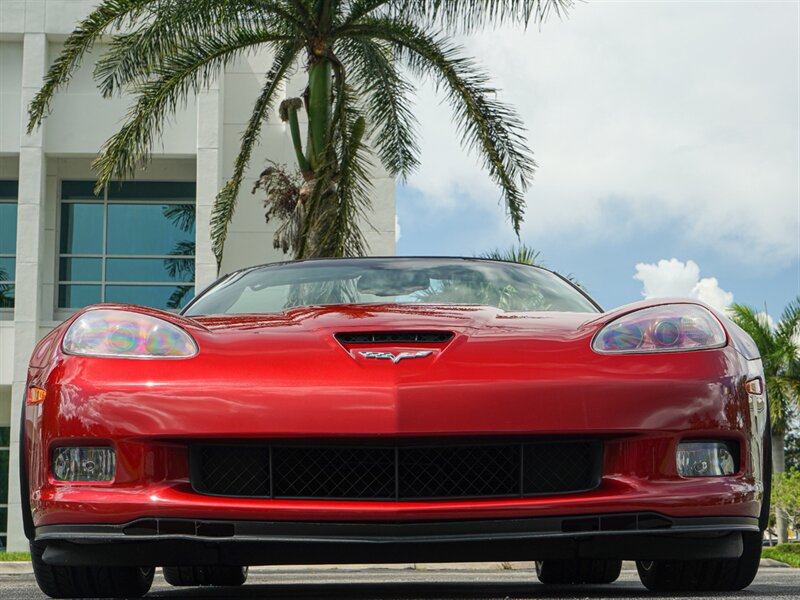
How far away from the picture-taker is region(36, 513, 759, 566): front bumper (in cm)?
302

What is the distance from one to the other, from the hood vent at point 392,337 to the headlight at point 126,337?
443 millimetres

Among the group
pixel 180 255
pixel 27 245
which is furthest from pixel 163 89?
pixel 180 255

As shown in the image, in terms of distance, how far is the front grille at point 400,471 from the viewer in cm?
309

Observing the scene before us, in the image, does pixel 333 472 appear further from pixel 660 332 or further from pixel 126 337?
pixel 660 332

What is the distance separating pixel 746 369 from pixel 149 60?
1185cm

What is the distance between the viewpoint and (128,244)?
84.6ft

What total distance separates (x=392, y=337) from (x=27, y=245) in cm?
2222

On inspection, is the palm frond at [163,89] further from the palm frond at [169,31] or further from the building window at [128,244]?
the building window at [128,244]

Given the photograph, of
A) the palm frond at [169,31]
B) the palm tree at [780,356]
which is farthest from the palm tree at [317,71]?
the palm tree at [780,356]

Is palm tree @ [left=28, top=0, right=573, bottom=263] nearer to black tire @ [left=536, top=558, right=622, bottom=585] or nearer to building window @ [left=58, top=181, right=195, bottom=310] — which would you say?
black tire @ [left=536, top=558, right=622, bottom=585]

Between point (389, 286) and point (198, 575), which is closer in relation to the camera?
point (389, 286)

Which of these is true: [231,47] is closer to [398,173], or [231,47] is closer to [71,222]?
[398,173]

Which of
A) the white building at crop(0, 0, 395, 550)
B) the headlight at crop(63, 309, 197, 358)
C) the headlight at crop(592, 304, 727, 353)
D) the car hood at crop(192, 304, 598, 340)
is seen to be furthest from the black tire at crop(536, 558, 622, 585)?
the white building at crop(0, 0, 395, 550)

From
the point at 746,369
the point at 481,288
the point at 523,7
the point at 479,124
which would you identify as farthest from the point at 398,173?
the point at 746,369
